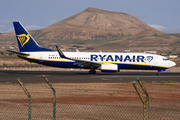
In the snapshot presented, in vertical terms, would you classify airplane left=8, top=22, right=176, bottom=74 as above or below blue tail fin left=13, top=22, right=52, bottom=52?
below

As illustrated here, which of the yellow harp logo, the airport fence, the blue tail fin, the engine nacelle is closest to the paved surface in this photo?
the engine nacelle

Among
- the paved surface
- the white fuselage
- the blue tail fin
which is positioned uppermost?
the blue tail fin

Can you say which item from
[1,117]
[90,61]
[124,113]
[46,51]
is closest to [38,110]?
[1,117]

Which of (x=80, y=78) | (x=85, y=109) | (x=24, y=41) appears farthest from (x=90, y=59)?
(x=85, y=109)

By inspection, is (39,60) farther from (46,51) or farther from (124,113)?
(124,113)

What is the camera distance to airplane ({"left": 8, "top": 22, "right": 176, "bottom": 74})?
40438mm

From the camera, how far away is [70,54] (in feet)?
138

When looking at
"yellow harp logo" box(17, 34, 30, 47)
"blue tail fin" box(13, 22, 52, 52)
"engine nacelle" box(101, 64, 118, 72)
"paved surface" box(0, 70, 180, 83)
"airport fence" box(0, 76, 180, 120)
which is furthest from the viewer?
"yellow harp logo" box(17, 34, 30, 47)

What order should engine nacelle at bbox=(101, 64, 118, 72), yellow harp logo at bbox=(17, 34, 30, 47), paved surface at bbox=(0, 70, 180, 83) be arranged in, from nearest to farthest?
paved surface at bbox=(0, 70, 180, 83)
engine nacelle at bbox=(101, 64, 118, 72)
yellow harp logo at bbox=(17, 34, 30, 47)

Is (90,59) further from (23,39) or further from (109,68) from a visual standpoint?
(23,39)

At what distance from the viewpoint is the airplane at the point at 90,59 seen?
40438mm

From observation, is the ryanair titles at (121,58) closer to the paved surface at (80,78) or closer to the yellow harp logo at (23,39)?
the paved surface at (80,78)

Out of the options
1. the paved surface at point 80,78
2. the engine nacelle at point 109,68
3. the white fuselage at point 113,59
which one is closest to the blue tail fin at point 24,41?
the white fuselage at point 113,59

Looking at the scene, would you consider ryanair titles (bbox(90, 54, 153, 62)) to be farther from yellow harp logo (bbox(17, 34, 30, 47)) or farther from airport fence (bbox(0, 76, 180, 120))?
airport fence (bbox(0, 76, 180, 120))
